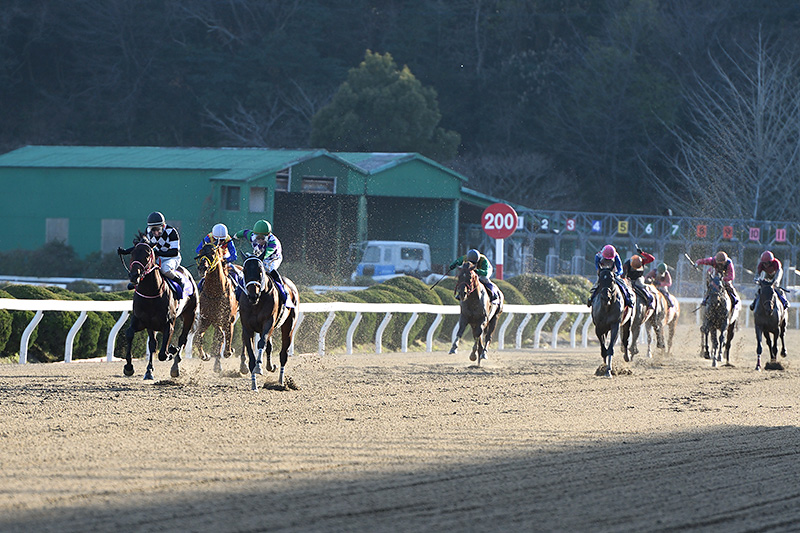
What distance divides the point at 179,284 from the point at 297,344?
5.55 metres

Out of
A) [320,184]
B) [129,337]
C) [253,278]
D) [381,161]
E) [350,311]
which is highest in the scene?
[381,161]

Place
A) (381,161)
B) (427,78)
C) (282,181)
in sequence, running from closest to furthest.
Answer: (282,181) → (381,161) → (427,78)

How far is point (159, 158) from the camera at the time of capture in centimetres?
3681

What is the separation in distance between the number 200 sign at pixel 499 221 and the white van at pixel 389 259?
9433 mm

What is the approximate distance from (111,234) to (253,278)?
2521cm

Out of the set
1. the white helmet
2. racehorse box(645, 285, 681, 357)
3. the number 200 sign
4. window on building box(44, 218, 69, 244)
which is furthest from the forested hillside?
the white helmet

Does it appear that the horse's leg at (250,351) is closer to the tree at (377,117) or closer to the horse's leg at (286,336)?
the horse's leg at (286,336)

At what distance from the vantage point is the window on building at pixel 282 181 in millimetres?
34656

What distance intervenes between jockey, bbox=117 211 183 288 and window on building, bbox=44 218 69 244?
25111 millimetres

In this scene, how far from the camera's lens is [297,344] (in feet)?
57.2

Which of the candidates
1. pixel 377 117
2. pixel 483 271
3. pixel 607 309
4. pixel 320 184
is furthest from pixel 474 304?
pixel 377 117

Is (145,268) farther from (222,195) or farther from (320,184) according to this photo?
(320,184)

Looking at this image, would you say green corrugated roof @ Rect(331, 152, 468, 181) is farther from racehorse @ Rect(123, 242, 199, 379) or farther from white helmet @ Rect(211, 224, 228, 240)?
racehorse @ Rect(123, 242, 199, 379)

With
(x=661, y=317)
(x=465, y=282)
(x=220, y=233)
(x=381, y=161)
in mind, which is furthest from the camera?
(x=381, y=161)
